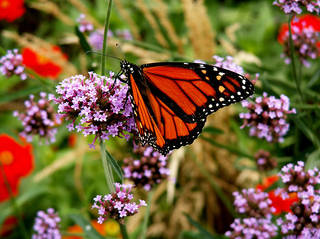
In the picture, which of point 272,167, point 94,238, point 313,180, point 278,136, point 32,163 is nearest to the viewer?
point 313,180

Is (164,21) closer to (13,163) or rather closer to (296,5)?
(296,5)

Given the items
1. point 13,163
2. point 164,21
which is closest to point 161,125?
point 164,21

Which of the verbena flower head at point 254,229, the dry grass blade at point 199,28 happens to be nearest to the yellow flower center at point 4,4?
the dry grass blade at point 199,28

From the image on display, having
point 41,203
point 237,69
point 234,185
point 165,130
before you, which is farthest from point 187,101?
point 41,203

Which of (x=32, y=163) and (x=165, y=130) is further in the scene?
(x=32, y=163)

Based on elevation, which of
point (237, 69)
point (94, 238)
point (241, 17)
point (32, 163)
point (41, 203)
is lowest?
point (94, 238)

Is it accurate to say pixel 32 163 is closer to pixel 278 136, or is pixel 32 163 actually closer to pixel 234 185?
pixel 234 185
